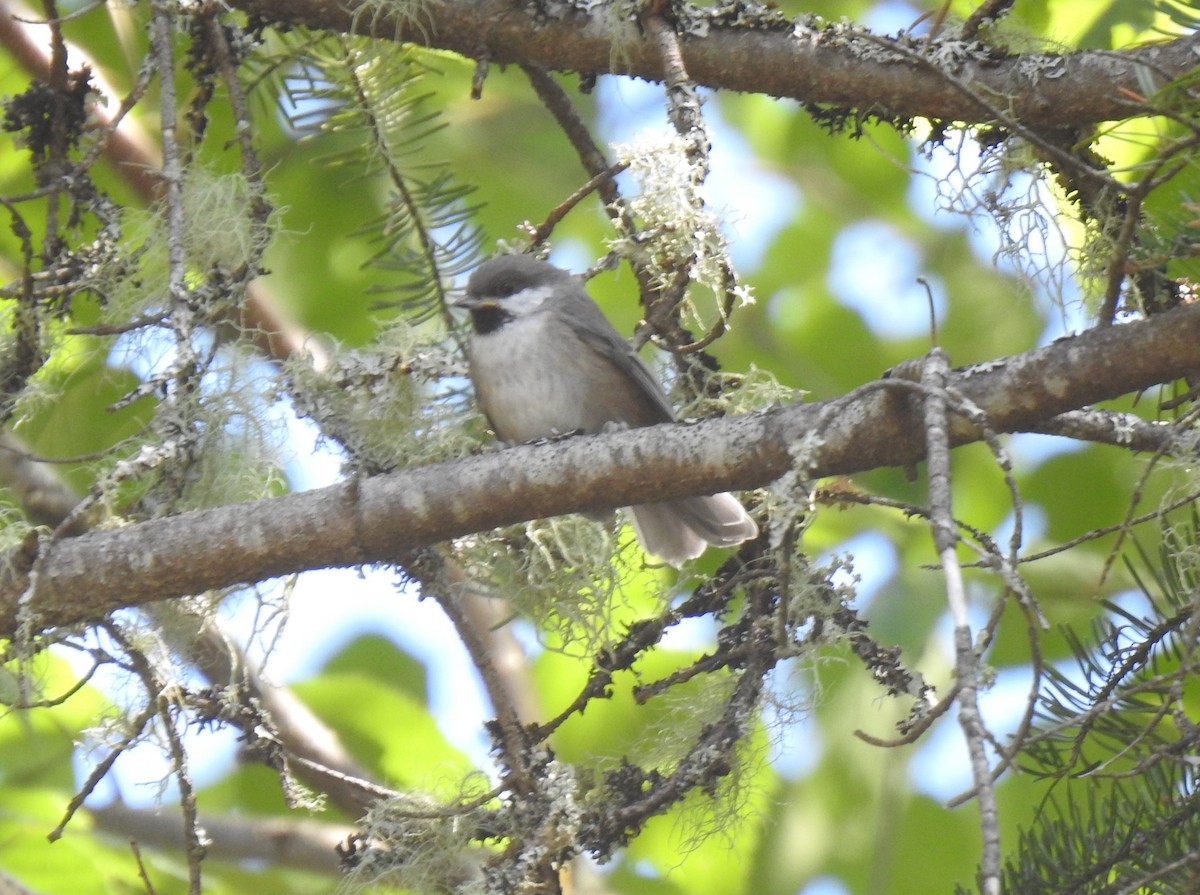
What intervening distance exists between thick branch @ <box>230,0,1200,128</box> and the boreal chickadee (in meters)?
0.63

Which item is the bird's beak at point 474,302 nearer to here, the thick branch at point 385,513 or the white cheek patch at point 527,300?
the white cheek patch at point 527,300

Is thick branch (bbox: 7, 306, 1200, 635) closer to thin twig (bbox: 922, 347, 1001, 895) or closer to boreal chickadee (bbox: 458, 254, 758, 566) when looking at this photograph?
thin twig (bbox: 922, 347, 1001, 895)

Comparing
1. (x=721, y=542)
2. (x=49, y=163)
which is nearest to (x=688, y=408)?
(x=721, y=542)

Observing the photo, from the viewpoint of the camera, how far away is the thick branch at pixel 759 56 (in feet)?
8.62

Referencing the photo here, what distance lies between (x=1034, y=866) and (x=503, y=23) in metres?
1.96

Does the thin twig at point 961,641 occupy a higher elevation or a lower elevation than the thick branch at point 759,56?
lower

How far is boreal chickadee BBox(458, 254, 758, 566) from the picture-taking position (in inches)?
129

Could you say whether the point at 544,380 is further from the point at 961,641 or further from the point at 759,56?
the point at 961,641

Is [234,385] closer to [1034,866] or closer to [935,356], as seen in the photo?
[935,356]

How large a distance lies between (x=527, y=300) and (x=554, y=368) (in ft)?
0.77

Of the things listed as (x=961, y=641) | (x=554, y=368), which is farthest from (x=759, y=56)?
(x=961, y=641)

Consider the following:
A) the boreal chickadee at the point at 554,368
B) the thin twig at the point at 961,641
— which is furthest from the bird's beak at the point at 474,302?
the thin twig at the point at 961,641

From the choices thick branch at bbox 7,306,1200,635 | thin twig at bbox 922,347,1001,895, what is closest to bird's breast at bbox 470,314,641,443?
thick branch at bbox 7,306,1200,635

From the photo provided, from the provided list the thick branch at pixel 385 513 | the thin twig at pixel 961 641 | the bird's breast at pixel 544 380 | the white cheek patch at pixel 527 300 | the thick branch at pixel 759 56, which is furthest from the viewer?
the white cheek patch at pixel 527 300
